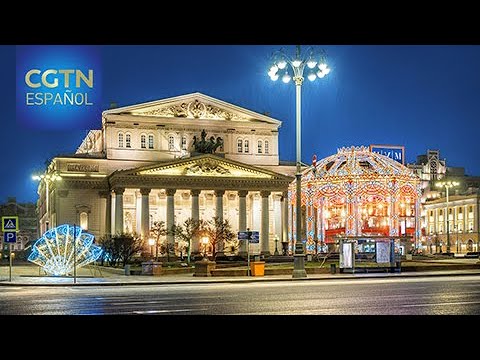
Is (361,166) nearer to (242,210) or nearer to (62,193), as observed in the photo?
(242,210)

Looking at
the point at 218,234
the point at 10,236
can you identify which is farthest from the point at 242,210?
the point at 10,236

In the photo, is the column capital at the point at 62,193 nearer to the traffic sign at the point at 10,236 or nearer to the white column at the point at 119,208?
the white column at the point at 119,208

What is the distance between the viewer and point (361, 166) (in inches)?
2795

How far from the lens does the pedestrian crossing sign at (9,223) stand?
4044 centimetres

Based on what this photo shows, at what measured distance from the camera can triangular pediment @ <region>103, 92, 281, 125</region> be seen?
101500 millimetres

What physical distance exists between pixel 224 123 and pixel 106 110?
15726mm

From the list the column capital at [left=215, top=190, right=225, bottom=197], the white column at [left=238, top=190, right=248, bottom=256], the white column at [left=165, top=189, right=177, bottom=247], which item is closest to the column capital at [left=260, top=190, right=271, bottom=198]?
the white column at [left=238, top=190, right=248, bottom=256]

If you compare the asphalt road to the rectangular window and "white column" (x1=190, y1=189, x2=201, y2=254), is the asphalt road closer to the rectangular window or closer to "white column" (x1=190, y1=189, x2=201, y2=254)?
"white column" (x1=190, y1=189, x2=201, y2=254)

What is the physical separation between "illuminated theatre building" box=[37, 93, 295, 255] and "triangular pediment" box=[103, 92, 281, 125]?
13 centimetres

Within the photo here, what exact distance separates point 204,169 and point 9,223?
54707 mm


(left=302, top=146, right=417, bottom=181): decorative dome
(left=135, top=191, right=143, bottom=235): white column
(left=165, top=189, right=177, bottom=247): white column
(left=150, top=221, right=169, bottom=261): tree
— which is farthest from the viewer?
(left=135, top=191, right=143, bottom=235): white column
